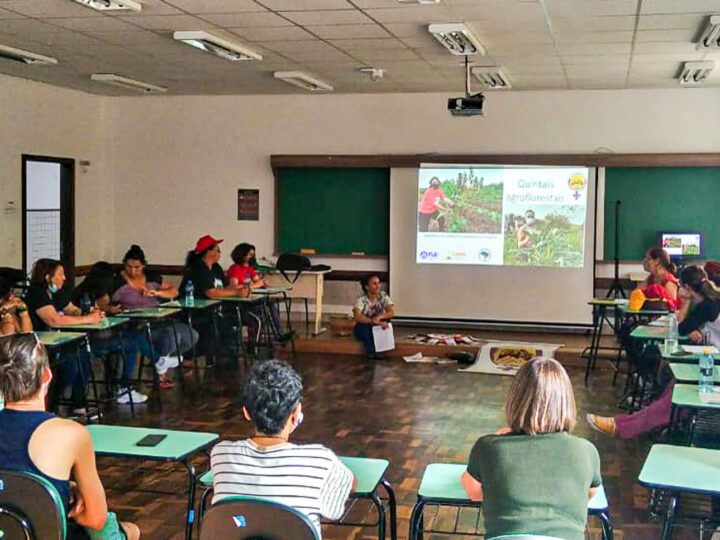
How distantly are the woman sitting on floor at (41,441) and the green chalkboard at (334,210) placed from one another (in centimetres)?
893

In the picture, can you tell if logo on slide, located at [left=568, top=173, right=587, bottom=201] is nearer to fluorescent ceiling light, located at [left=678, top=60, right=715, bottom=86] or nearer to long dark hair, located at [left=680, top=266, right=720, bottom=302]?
fluorescent ceiling light, located at [left=678, top=60, right=715, bottom=86]

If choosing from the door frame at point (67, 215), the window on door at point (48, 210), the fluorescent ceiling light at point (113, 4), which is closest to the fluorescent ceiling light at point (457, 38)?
the fluorescent ceiling light at point (113, 4)

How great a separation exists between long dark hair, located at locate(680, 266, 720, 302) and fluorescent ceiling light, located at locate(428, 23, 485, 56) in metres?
2.52

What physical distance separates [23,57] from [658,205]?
7275mm

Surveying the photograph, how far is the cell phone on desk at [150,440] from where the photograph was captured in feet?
11.9

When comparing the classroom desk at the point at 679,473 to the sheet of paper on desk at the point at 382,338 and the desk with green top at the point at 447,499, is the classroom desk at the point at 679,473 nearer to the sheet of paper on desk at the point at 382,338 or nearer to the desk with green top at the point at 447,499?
the desk with green top at the point at 447,499

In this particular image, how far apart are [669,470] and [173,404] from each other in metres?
5.05

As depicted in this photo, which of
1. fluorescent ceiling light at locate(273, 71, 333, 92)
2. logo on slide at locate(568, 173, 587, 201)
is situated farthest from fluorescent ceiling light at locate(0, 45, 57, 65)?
logo on slide at locate(568, 173, 587, 201)

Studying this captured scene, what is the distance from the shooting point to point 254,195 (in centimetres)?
1227

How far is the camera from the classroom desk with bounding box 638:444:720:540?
3.13 meters

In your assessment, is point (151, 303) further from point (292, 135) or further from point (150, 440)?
point (150, 440)

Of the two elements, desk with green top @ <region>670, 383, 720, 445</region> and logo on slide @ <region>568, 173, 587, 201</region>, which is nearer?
desk with green top @ <region>670, 383, 720, 445</region>

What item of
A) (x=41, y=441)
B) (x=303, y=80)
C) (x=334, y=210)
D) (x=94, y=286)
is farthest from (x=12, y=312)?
(x=334, y=210)

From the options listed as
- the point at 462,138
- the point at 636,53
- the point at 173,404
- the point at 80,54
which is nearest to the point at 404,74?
the point at 462,138
